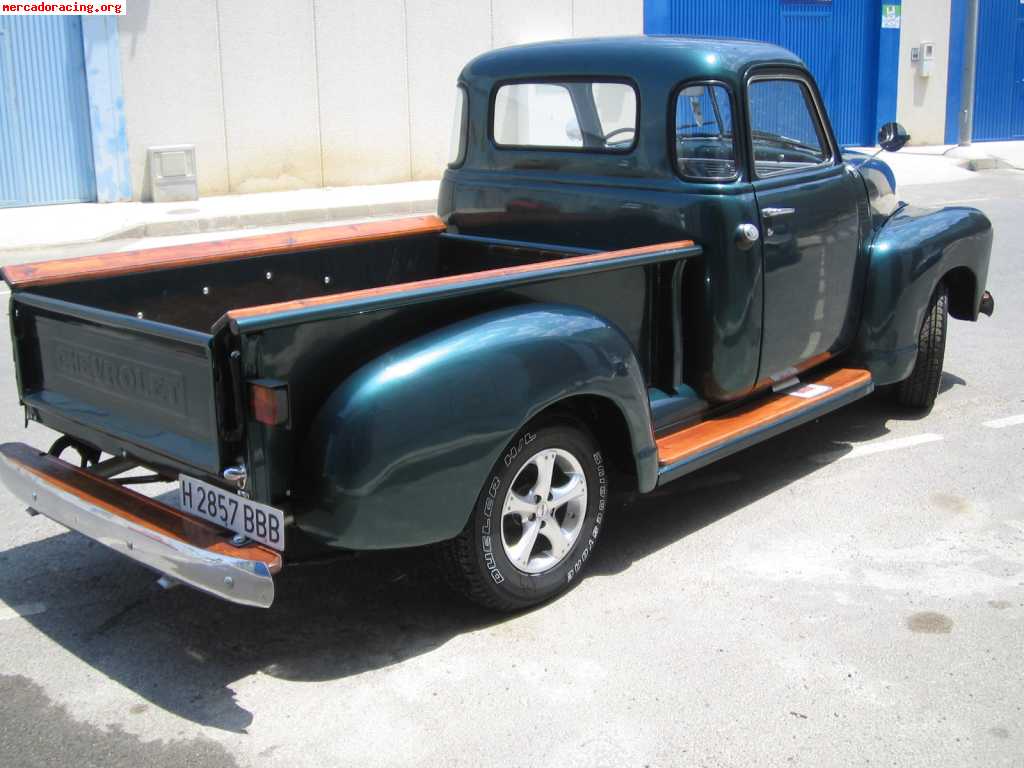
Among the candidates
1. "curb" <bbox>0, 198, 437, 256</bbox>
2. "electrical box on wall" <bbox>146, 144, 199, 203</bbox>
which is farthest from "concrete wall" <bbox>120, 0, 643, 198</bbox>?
"curb" <bbox>0, 198, 437, 256</bbox>

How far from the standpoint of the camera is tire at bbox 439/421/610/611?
3740mm

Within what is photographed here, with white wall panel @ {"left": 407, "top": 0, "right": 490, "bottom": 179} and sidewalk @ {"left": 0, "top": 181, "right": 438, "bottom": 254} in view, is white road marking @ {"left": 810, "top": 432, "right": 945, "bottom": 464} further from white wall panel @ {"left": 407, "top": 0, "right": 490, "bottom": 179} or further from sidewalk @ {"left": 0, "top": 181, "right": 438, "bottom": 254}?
white wall panel @ {"left": 407, "top": 0, "right": 490, "bottom": 179}

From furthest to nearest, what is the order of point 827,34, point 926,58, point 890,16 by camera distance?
point 926,58
point 890,16
point 827,34

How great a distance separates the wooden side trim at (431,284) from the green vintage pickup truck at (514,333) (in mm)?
19

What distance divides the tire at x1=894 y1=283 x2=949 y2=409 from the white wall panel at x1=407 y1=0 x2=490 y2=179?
37.1ft

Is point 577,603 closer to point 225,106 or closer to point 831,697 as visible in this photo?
point 831,697

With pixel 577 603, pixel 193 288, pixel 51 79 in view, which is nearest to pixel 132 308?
pixel 193 288

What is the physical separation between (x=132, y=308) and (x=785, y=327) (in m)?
2.60

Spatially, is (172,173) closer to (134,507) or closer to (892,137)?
(892,137)

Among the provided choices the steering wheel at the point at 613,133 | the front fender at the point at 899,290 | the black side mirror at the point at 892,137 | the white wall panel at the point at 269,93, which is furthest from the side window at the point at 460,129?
the white wall panel at the point at 269,93

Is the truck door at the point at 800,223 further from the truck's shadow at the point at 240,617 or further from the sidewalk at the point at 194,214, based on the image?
the sidewalk at the point at 194,214

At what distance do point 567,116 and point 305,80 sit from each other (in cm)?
1110

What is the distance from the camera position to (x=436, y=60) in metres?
16.6

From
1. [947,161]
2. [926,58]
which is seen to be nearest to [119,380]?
[947,161]
